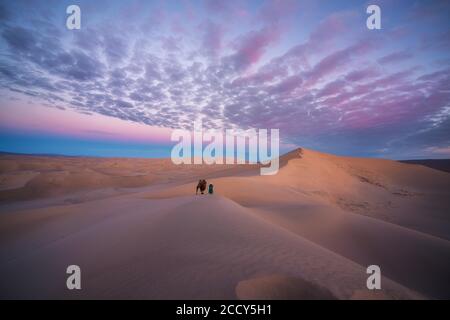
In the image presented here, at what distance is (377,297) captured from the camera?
8.98 ft

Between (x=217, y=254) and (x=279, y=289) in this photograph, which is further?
(x=217, y=254)

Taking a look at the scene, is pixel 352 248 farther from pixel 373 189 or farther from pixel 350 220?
pixel 373 189

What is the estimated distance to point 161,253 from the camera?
13.7 feet

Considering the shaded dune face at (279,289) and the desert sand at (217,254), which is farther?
the desert sand at (217,254)

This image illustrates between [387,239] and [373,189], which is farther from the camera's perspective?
[373,189]

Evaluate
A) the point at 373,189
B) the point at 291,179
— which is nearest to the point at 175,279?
the point at 291,179

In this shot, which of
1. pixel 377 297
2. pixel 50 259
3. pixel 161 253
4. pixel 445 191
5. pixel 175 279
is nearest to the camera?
pixel 377 297

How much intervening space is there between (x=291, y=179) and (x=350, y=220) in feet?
46.8

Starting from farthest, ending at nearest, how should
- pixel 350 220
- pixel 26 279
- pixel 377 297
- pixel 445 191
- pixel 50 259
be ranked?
pixel 445 191 → pixel 350 220 → pixel 50 259 → pixel 26 279 → pixel 377 297

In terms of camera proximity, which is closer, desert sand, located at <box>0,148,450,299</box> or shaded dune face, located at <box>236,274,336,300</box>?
shaded dune face, located at <box>236,274,336,300</box>
